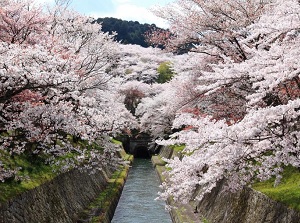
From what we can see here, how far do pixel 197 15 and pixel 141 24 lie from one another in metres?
111

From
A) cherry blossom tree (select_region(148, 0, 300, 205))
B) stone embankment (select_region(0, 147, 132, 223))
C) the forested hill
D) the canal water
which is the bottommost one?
the canal water

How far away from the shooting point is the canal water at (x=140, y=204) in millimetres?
23156

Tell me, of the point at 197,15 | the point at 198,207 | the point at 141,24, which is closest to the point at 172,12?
the point at 197,15

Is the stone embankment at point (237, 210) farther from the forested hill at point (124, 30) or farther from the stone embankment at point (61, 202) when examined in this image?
the forested hill at point (124, 30)

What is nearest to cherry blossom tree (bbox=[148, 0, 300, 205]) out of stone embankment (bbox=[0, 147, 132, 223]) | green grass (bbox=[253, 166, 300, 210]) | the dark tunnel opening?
green grass (bbox=[253, 166, 300, 210])

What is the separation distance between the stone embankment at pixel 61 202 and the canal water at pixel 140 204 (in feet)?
3.80

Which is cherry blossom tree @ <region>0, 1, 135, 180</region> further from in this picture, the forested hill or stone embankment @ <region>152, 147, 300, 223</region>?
the forested hill

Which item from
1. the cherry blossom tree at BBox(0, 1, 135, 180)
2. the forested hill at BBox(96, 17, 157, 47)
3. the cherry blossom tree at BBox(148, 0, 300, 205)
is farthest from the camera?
the forested hill at BBox(96, 17, 157, 47)

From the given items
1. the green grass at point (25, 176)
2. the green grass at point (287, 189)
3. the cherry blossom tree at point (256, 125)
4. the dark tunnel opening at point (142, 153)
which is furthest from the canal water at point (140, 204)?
the dark tunnel opening at point (142, 153)

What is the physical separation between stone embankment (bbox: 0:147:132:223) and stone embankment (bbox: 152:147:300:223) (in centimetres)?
476

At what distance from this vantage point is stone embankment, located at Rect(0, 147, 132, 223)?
41.6ft

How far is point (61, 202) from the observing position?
17.3m

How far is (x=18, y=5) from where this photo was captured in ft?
64.0

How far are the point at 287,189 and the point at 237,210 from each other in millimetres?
3031
